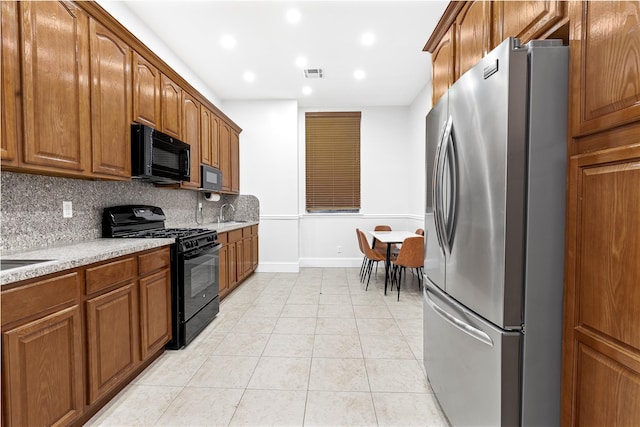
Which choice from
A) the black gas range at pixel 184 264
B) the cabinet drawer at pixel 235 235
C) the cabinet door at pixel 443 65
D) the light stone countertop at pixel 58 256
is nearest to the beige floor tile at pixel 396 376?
the black gas range at pixel 184 264

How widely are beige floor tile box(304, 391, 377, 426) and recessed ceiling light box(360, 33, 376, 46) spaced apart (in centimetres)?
340

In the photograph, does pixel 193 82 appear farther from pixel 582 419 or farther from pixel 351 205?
pixel 582 419

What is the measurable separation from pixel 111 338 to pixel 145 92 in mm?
2009

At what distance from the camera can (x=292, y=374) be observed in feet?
6.91

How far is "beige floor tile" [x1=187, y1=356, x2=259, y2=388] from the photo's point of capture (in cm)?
200

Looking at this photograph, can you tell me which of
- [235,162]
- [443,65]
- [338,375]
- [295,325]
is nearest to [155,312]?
[295,325]

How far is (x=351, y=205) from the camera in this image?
5.68m

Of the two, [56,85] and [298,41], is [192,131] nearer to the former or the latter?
[298,41]

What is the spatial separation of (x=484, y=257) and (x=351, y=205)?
4.47 meters

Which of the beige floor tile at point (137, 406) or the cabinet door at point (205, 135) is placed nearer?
the beige floor tile at point (137, 406)

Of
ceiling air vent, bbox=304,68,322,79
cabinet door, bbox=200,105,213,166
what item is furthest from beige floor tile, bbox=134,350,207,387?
ceiling air vent, bbox=304,68,322,79

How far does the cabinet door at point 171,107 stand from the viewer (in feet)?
9.46

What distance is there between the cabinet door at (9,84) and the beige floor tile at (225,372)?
1.69m

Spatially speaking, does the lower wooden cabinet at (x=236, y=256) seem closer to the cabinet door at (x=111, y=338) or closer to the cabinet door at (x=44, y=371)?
the cabinet door at (x=111, y=338)
